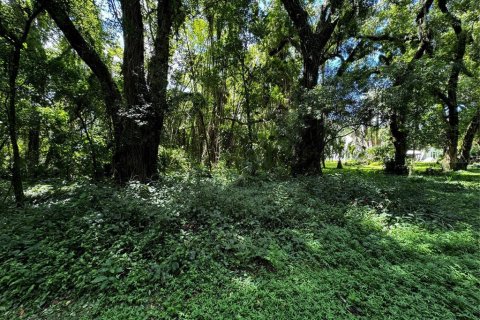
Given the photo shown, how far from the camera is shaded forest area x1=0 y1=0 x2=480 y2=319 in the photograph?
1800 millimetres

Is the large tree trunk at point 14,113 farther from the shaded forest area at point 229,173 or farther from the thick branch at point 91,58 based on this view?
the thick branch at point 91,58

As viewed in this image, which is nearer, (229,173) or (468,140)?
(229,173)

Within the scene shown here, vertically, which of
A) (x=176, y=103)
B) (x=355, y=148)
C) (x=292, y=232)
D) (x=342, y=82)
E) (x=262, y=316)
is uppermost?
(x=342, y=82)

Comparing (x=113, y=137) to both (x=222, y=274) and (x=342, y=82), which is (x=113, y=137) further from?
(x=342, y=82)

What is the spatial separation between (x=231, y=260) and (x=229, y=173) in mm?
3903

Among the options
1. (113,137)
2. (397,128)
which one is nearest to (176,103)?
(113,137)

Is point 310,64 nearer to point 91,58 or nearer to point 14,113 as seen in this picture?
point 91,58

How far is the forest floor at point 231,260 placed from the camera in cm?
164

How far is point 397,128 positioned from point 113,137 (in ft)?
28.3

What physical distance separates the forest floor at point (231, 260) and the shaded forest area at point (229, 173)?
0.06 feet

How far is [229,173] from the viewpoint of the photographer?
6012 millimetres

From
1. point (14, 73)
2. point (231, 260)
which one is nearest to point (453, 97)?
point (231, 260)

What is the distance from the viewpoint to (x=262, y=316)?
1531mm

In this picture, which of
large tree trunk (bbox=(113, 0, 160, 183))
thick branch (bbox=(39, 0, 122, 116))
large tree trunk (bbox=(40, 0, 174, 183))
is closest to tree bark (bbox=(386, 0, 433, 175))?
large tree trunk (bbox=(40, 0, 174, 183))
